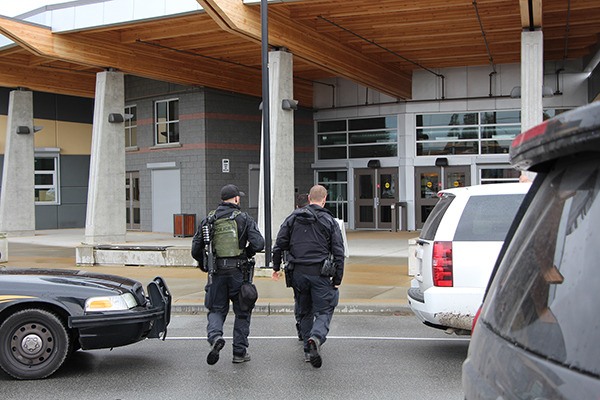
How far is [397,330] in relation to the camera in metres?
9.34

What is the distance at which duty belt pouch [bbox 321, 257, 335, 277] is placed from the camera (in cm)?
716

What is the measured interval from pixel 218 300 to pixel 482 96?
20328 millimetres

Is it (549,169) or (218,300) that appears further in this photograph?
(218,300)

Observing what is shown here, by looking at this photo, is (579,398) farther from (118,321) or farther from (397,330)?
(397,330)

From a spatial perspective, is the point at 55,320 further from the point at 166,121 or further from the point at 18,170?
the point at 18,170

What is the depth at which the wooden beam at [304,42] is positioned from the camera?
1535 cm

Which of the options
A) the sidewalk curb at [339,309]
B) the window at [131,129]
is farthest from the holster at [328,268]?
the window at [131,129]

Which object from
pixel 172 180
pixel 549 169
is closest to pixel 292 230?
pixel 549 169

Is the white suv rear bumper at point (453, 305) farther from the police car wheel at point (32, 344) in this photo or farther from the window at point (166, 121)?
the window at point (166, 121)

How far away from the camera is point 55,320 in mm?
6789

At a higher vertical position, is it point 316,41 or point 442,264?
point 316,41

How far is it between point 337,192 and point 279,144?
39.4 ft

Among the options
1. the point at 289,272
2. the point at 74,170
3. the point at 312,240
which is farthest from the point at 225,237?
the point at 74,170

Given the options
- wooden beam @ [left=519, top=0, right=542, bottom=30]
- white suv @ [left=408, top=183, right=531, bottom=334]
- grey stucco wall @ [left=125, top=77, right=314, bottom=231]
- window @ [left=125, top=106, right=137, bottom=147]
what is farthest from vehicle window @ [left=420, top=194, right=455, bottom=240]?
window @ [left=125, top=106, right=137, bottom=147]
